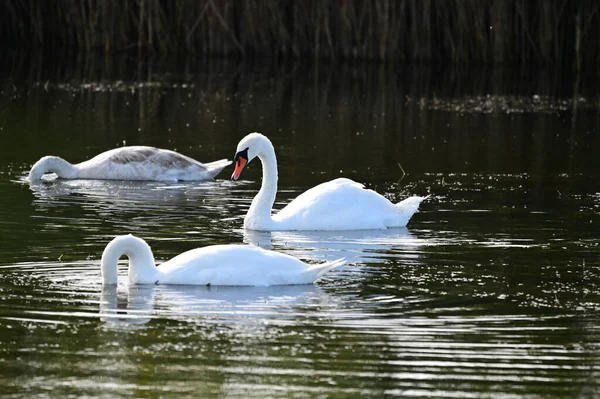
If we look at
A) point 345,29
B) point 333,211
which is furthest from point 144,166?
point 345,29

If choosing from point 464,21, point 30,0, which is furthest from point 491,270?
point 30,0

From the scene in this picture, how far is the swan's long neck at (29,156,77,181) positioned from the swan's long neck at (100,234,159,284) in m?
6.84

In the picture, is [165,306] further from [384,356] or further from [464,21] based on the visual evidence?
[464,21]

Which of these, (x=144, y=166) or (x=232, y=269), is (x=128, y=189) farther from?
(x=232, y=269)

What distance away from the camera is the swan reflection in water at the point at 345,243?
11.3 metres

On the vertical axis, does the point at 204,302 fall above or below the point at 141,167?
below

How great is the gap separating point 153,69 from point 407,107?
7897mm

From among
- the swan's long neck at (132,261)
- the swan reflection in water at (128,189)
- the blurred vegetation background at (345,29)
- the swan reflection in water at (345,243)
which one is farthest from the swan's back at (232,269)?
the blurred vegetation background at (345,29)

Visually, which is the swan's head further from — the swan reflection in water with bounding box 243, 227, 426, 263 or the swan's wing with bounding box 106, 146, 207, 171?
the swan's wing with bounding box 106, 146, 207, 171

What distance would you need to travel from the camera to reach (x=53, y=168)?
642 inches

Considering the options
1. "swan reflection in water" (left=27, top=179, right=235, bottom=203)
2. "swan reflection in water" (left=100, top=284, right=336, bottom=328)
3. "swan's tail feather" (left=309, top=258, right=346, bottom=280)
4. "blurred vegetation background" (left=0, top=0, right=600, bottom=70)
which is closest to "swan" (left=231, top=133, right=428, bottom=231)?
"swan reflection in water" (left=27, top=179, right=235, bottom=203)

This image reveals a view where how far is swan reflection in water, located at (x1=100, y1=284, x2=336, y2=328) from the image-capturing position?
8.62m

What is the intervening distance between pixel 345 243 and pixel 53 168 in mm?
5389

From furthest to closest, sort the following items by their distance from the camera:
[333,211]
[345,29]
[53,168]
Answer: [345,29] → [53,168] → [333,211]
